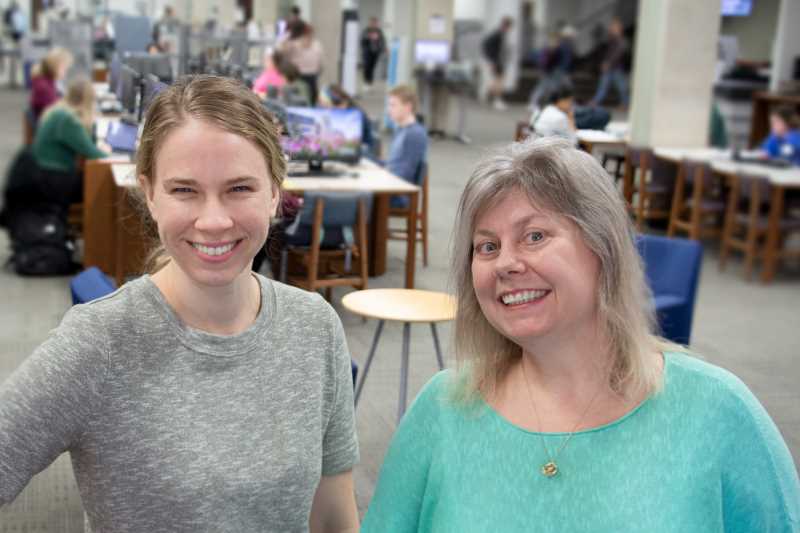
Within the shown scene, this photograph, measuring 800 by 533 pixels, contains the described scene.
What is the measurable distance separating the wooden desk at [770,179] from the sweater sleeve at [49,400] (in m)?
6.49

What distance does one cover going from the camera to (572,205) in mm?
1599

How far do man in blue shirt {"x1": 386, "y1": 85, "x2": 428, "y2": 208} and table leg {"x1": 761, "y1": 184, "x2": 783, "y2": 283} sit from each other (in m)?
2.55

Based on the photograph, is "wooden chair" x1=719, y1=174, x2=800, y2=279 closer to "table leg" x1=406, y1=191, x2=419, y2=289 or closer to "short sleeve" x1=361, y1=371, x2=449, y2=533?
"table leg" x1=406, y1=191, x2=419, y2=289

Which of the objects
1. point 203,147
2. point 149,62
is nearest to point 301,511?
point 203,147

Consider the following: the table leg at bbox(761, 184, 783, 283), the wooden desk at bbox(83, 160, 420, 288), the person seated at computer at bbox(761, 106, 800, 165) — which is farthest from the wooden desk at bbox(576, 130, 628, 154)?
the person seated at computer at bbox(761, 106, 800, 165)

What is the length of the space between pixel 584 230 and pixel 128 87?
718cm

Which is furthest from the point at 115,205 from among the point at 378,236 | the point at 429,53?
the point at 429,53

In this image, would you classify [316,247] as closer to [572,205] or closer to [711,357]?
[711,357]

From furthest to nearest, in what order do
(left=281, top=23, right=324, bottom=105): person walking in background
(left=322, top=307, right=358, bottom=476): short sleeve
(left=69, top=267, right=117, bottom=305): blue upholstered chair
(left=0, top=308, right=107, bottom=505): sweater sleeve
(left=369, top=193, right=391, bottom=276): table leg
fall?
(left=281, top=23, right=324, bottom=105): person walking in background
(left=369, top=193, right=391, bottom=276): table leg
(left=69, top=267, right=117, bottom=305): blue upholstered chair
(left=322, top=307, right=358, bottom=476): short sleeve
(left=0, top=308, right=107, bottom=505): sweater sleeve

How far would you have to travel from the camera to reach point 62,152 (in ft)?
25.2

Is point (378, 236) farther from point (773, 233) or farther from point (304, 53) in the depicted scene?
point (304, 53)

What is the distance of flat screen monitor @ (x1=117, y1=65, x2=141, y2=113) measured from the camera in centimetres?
775

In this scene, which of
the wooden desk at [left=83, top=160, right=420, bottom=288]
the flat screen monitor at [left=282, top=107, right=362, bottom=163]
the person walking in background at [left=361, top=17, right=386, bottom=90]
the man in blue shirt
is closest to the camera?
the wooden desk at [left=83, top=160, right=420, bottom=288]

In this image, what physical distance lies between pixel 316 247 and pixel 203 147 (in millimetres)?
4969
